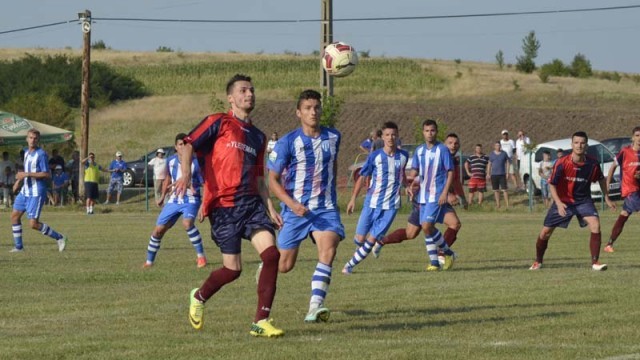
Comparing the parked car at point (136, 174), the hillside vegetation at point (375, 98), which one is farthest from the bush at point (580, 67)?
the parked car at point (136, 174)

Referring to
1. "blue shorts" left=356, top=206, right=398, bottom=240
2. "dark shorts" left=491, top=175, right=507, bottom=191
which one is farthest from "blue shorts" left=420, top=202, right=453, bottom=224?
"dark shorts" left=491, top=175, right=507, bottom=191

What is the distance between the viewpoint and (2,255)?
1964 cm

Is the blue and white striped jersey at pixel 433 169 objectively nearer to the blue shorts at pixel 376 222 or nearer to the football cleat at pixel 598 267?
the blue shorts at pixel 376 222

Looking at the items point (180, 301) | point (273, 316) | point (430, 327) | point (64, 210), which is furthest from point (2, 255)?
point (64, 210)

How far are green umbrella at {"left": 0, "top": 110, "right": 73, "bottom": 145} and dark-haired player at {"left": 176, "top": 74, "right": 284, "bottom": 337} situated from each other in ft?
101

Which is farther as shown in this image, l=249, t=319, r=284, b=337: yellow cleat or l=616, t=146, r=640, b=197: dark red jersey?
l=616, t=146, r=640, b=197: dark red jersey

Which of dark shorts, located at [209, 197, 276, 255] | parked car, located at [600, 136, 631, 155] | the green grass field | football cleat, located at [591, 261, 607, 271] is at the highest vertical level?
parked car, located at [600, 136, 631, 155]

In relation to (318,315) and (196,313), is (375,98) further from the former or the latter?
(196,313)

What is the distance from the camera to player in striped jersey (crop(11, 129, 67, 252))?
19.4 meters

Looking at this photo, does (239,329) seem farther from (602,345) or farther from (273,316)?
(602,345)

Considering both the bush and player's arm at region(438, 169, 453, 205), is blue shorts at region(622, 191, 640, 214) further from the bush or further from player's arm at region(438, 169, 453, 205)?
the bush

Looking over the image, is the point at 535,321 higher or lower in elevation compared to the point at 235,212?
lower

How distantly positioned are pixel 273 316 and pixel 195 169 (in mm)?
6224

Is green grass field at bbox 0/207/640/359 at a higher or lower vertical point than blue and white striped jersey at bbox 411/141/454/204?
lower
